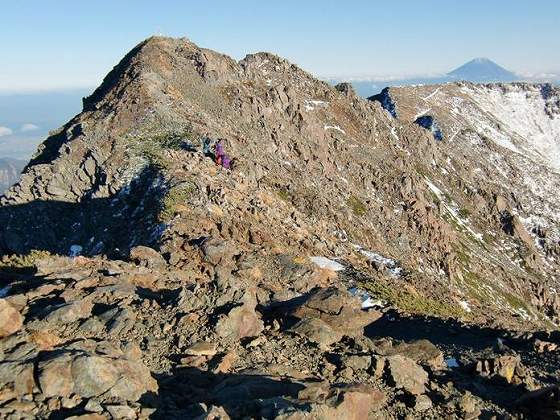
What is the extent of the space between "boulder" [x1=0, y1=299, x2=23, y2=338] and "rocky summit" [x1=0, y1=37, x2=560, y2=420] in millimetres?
59

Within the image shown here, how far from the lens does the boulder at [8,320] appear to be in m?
14.1

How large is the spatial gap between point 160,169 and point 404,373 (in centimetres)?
2964

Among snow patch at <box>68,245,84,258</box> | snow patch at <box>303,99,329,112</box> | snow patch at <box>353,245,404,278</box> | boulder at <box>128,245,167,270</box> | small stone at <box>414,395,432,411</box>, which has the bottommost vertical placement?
snow patch at <box>353,245,404,278</box>

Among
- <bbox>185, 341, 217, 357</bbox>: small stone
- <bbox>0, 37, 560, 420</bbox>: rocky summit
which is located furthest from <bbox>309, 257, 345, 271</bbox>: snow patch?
<bbox>185, 341, 217, 357</bbox>: small stone

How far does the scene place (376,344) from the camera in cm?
1808

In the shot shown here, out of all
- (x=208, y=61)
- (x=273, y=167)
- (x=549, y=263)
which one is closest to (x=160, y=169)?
(x=273, y=167)

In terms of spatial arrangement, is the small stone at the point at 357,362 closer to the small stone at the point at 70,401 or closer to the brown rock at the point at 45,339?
the small stone at the point at 70,401

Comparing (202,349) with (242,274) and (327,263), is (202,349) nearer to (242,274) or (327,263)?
(242,274)

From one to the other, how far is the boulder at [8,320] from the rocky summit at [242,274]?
6cm

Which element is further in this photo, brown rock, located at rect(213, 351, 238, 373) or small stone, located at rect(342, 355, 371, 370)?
small stone, located at rect(342, 355, 371, 370)

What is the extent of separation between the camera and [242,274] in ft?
88.1

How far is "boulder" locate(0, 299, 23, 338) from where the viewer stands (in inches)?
555

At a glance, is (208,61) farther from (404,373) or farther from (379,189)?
Answer: (404,373)

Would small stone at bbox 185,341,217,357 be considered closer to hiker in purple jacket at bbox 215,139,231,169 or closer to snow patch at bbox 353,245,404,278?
snow patch at bbox 353,245,404,278
